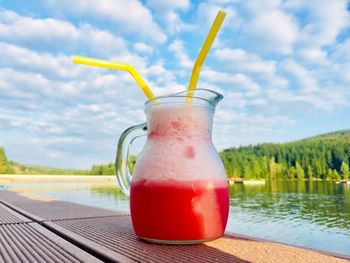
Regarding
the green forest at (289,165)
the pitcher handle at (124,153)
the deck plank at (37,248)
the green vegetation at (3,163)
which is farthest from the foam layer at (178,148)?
the green forest at (289,165)

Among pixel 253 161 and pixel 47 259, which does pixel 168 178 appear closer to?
pixel 47 259

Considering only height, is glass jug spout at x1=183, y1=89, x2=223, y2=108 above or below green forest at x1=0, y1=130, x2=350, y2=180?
below

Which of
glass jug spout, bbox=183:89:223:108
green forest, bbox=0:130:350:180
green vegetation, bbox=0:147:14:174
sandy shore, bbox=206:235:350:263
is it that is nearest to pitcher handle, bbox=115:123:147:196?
glass jug spout, bbox=183:89:223:108

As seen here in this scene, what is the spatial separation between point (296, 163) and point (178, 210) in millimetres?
53817

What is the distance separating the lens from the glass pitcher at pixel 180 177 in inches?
31.2

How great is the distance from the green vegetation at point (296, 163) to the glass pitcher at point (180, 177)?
43.7m

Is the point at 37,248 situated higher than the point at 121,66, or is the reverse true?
the point at 121,66

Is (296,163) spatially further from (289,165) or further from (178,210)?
(178,210)

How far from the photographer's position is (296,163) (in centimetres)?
5116

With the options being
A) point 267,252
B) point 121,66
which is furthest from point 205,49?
point 267,252

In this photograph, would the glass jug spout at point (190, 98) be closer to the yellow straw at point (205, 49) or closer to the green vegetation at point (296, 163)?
the yellow straw at point (205, 49)

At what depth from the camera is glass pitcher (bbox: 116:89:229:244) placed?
0.79 metres

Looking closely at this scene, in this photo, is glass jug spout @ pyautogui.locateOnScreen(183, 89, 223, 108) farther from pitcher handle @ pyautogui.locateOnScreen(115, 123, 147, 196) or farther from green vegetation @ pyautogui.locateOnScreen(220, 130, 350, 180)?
green vegetation @ pyautogui.locateOnScreen(220, 130, 350, 180)

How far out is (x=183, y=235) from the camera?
30.7 inches
